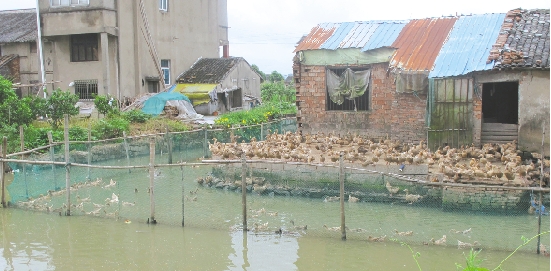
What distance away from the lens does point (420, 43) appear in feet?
53.3

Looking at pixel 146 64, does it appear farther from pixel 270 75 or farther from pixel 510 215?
pixel 270 75

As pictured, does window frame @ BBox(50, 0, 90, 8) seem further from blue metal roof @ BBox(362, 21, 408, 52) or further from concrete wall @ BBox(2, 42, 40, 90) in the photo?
blue metal roof @ BBox(362, 21, 408, 52)

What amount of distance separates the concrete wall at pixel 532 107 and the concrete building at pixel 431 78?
0.9 inches

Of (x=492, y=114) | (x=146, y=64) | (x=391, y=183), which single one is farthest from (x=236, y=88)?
(x=391, y=183)

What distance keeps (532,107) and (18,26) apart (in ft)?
85.3

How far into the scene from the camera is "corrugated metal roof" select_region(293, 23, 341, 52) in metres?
17.3

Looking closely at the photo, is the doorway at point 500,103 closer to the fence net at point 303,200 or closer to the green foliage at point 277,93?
the fence net at point 303,200

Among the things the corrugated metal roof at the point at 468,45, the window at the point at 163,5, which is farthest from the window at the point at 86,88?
the corrugated metal roof at the point at 468,45

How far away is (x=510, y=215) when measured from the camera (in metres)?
11.4

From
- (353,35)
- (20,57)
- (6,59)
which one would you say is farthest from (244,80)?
(353,35)

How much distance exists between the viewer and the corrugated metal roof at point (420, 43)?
1553 centimetres

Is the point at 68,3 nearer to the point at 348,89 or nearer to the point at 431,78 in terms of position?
the point at 348,89

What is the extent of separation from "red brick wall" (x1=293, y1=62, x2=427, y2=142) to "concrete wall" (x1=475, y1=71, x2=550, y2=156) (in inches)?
106

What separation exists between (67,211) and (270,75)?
45.8 metres
